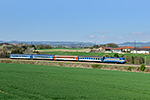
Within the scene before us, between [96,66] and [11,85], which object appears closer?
[11,85]

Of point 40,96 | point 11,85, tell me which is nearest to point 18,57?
point 11,85

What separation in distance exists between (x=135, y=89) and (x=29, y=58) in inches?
2318

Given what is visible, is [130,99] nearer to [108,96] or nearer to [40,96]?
[108,96]

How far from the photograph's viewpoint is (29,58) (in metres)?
75.8

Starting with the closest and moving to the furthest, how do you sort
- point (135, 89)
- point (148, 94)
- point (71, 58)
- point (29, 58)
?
point (148, 94)
point (135, 89)
point (71, 58)
point (29, 58)

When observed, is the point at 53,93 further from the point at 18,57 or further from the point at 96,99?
the point at 18,57

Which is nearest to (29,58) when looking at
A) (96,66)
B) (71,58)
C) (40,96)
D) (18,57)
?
(18,57)

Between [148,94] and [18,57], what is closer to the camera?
[148,94]

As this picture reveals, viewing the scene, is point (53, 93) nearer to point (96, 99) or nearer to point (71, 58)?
point (96, 99)

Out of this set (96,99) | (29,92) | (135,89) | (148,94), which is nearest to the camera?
(96,99)

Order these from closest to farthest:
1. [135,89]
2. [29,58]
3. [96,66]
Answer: [135,89]
[96,66]
[29,58]

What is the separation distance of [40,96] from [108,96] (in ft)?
21.8

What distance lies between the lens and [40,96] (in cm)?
1738

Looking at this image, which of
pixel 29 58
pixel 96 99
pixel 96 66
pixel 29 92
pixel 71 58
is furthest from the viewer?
pixel 29 58
